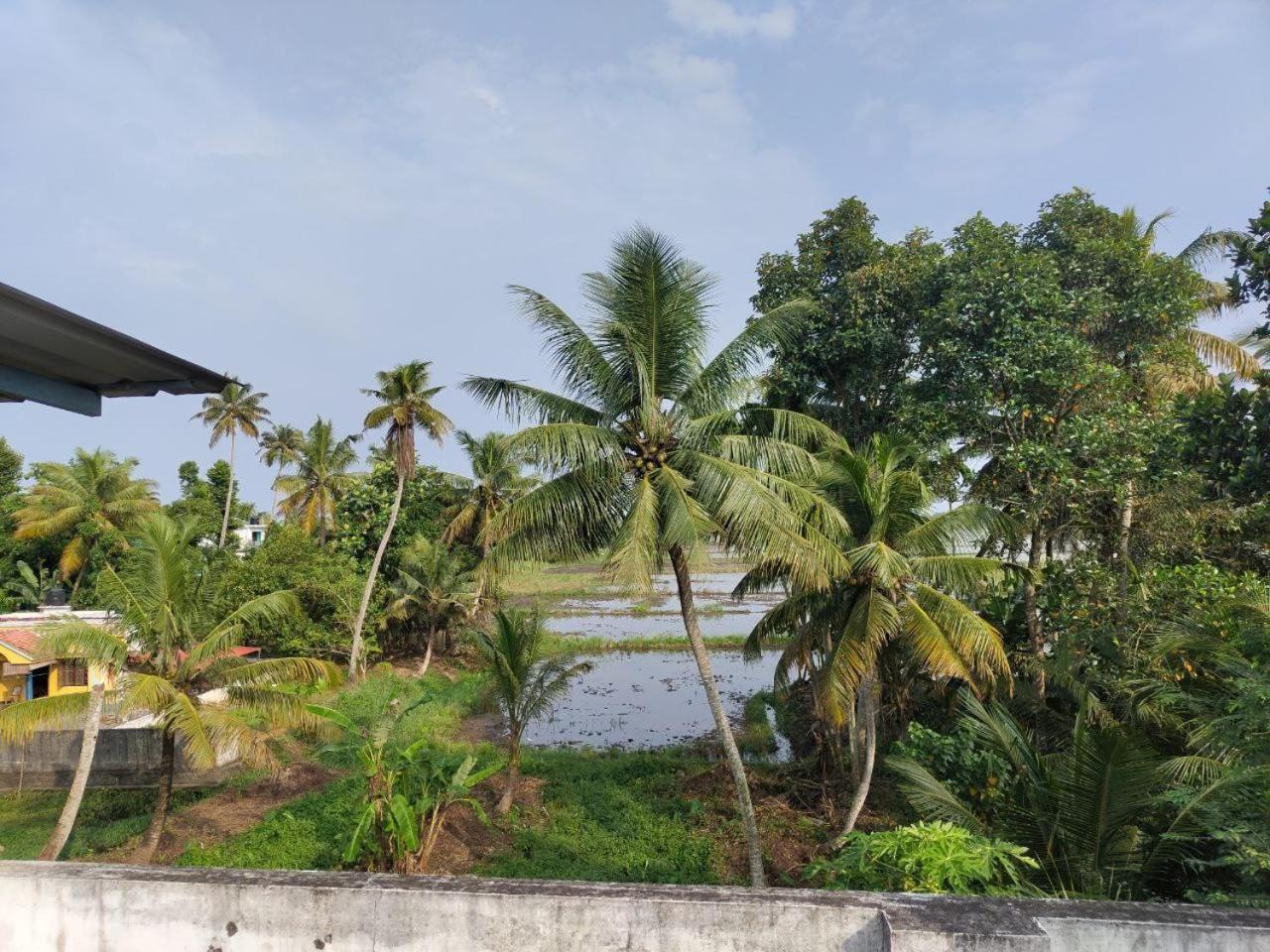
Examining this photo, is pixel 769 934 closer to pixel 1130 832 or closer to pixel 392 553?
pixel 1130 832

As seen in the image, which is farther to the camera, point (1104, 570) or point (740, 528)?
point (1104, 570)

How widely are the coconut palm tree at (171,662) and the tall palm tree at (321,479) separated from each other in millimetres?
16634

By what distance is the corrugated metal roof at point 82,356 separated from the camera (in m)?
2.01

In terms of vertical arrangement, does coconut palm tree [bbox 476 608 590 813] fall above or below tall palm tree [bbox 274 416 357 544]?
below

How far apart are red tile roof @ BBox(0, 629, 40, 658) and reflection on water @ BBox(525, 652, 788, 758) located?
10052 mm

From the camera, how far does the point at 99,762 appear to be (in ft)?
39.6

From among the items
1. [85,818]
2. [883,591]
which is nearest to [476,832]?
[85,818]

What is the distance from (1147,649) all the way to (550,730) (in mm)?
11956

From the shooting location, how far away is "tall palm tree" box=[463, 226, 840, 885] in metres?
7.98

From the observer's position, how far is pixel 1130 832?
585cm

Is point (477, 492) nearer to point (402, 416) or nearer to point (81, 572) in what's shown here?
point (402, 416)

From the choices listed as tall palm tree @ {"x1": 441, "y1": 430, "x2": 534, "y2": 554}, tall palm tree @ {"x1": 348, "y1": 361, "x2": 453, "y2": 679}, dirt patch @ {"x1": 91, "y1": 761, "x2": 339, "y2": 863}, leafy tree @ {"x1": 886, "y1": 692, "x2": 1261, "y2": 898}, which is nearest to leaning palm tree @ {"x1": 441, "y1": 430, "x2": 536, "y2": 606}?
tall palm tree @ {"x1": 441, "y1": 430, "x2": 534, "y2": 554}

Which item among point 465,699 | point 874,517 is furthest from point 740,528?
point 465,699

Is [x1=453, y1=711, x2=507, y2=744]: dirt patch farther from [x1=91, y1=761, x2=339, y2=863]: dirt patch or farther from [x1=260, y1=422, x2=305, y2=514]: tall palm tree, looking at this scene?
[x1=260, y1=422, x2=305, y2=514]: tall palm tree
